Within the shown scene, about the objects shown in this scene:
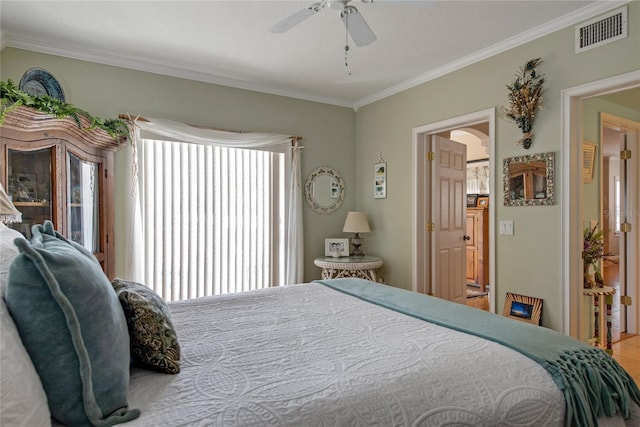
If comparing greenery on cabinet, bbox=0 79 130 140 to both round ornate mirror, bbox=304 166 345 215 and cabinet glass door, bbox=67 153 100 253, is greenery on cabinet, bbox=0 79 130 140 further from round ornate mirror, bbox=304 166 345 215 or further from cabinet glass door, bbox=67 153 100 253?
round ornate mirror, bbox=304 166 345 215

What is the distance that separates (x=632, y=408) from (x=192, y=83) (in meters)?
3.92

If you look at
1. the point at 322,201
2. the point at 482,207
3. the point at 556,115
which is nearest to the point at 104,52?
the point at 322,201

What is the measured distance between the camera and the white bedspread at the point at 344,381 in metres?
0.97

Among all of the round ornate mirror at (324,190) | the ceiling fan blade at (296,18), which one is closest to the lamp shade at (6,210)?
the ceiling fan blade at (296,18)

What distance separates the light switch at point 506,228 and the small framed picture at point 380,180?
147 centimetres

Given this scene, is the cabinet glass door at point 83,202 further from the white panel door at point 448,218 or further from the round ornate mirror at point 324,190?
the white panel door at point 448,218

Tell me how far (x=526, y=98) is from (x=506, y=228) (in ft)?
3.41

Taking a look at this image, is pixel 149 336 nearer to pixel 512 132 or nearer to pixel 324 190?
pixel 512 132

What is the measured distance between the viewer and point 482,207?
5965mm

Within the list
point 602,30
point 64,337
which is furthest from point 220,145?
point 602,30

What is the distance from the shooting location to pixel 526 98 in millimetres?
2828

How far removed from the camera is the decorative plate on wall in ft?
9.55

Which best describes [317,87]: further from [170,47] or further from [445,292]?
[445,292]

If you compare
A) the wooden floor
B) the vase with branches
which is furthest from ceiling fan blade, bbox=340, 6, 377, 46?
the wooden floor
